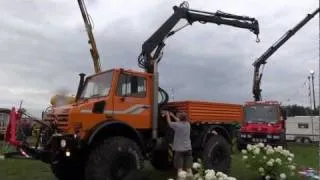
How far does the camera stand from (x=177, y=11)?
63.1 feet

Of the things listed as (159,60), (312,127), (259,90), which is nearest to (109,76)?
(159,60)

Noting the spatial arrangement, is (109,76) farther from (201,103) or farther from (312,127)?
(312,127)

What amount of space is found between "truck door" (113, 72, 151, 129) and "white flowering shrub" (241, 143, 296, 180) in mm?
2734

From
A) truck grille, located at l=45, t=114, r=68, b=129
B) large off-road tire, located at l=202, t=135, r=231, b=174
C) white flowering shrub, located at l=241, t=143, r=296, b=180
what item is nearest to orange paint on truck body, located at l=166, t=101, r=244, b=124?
large off-road tire, located at l=202, t=135, r=231, b=174

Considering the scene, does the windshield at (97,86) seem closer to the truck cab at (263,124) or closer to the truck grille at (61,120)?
the truck grille at (61,120)

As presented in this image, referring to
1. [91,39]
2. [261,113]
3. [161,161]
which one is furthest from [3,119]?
[261,113]

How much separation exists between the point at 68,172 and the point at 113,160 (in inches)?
83.0

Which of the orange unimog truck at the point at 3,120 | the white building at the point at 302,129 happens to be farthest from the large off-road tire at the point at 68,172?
the white building at the point at 302,129

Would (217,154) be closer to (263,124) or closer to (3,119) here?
(3,119)

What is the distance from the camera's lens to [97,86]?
43.5 feet

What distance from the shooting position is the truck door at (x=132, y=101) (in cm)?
1269

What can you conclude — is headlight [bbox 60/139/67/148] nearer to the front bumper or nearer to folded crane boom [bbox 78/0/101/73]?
the front bumper

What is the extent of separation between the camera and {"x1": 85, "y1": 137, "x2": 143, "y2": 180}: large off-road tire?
11.6m

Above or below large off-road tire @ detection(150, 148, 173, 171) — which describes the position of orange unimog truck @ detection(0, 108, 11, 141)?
above
